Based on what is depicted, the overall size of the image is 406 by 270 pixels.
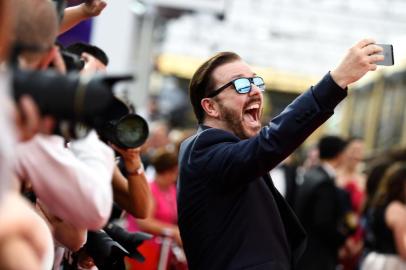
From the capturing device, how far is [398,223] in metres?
6.47

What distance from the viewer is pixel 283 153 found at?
10.5 ft

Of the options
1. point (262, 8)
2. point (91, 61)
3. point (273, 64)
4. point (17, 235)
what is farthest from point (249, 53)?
point (17, 235)

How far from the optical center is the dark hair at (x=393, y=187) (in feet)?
21.7

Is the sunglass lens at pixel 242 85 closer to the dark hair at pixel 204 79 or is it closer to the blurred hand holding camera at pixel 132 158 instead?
the dark hair at pixel 204 79

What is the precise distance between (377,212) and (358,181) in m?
3.34

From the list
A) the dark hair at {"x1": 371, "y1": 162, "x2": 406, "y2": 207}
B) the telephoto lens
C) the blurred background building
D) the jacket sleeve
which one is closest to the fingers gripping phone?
the jacket sleeve

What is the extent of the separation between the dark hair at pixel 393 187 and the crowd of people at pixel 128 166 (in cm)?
188

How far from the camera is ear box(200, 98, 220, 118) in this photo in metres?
3.69

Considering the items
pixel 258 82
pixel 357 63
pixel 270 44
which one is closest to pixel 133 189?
pixel 258 82

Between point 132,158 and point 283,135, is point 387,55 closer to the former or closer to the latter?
point 283,135

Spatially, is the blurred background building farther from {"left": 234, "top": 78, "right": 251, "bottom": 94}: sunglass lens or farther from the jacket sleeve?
the jacket sleeve

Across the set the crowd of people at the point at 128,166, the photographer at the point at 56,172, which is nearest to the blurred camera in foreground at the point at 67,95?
the crowd of people at the point at 128,166

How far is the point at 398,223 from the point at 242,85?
3235 millimetres

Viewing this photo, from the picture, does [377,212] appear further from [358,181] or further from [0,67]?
[0,67]
